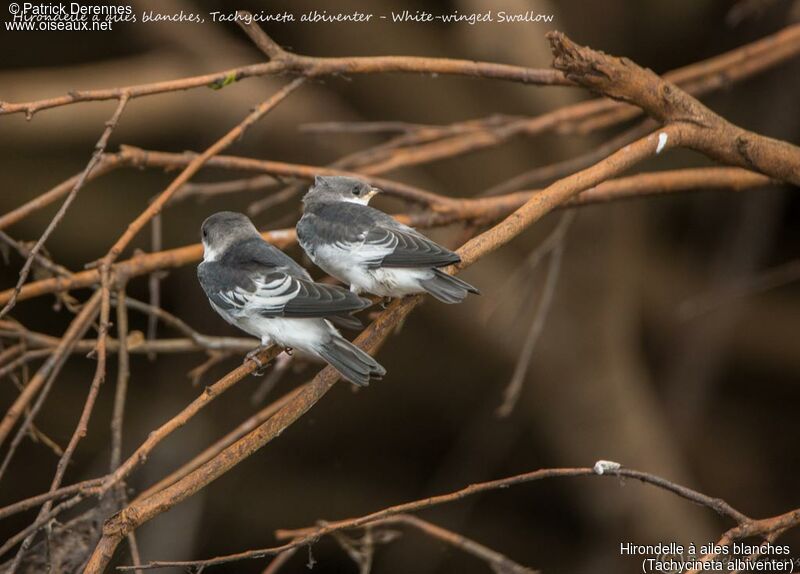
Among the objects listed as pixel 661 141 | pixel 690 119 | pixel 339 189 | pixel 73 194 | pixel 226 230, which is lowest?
pixel 73 194

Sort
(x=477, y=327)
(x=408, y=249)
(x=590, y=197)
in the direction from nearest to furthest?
(x=408, y=249)
(x=590, y=197)
(x=477, y=327)

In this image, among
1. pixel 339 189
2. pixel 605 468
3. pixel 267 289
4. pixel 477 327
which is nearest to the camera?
pixel 605 468

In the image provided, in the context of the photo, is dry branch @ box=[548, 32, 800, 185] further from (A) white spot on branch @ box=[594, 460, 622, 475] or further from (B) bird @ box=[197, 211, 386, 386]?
(A) white spot on branch @ box=[594, 460, 622, 475]

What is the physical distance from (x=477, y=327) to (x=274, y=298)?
3086 mm

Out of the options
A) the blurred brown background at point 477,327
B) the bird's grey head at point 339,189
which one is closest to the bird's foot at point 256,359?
the bird's grey head at point 339,189

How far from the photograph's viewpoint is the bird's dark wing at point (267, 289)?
2258 millimetres

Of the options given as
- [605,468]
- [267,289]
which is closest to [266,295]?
[267,289]

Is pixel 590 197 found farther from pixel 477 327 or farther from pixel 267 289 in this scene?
pixel 477 327

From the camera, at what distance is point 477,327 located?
5.44 m

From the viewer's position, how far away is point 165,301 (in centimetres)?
619

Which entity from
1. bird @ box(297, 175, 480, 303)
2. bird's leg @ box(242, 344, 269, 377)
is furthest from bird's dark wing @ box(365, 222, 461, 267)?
bird's leg @ box(242, 344, 269, 377)

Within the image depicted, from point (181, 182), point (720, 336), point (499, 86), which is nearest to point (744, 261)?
point (720, 336)

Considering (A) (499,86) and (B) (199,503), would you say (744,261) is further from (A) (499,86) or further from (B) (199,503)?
(B) (199,503)

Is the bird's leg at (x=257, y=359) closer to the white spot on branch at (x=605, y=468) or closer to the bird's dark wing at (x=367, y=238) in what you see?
the bird's dark wing at (x=367, y=238)
